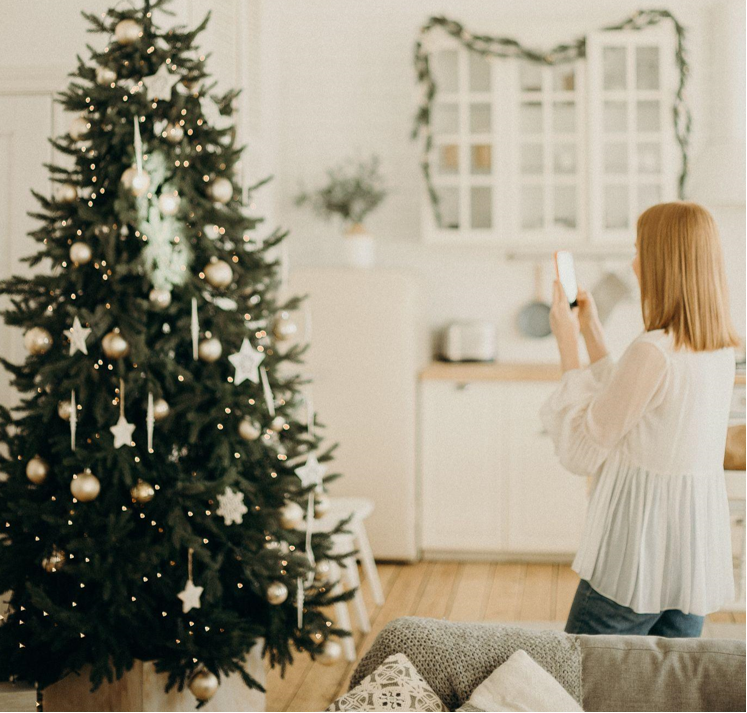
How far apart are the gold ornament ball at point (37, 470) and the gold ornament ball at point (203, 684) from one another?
0.64 meters

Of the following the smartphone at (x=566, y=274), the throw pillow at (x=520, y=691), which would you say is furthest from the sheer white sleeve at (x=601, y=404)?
the throw pillow at (x=520, y=691)

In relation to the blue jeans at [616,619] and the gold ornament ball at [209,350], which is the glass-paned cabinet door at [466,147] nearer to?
the gold ornament ball at [209,350]

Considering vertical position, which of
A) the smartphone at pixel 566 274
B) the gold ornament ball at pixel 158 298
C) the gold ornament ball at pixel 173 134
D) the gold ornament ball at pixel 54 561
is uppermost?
the gold ornament ball at pixel 173 134

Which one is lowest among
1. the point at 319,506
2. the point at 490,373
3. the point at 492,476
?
the point at 492,476

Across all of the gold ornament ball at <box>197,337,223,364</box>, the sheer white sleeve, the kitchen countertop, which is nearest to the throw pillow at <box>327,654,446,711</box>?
the sheer white sleeve

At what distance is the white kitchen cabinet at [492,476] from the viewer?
418 cm

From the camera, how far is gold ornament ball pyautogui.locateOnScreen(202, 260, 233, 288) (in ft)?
7.41

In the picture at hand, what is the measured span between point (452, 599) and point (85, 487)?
2.03 metres

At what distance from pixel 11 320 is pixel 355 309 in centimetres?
209

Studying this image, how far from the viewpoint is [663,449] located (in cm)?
185

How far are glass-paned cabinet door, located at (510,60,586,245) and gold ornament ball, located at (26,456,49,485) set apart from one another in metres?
2.86

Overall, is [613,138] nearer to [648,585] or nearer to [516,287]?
[516,287]

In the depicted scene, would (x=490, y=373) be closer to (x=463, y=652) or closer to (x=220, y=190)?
(x=220, y=190)

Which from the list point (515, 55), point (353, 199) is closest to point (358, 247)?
point (353, 199)
